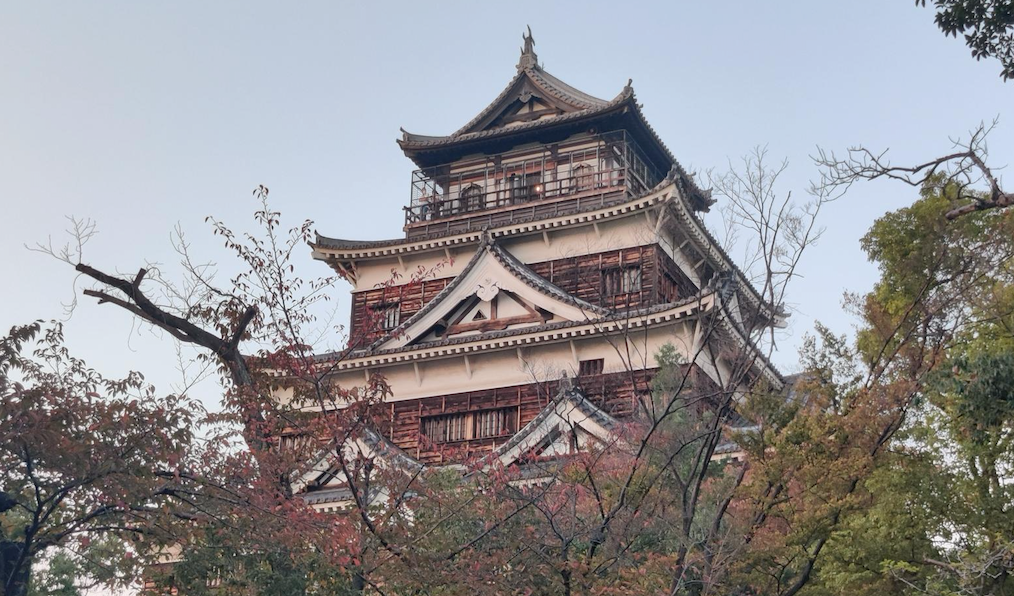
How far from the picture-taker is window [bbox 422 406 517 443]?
25672 mm

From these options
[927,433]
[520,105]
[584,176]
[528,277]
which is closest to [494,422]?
[528,277]

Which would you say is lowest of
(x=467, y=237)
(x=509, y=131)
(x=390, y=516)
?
(x=390, y=516)

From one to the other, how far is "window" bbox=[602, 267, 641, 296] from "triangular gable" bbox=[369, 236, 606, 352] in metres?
1.56

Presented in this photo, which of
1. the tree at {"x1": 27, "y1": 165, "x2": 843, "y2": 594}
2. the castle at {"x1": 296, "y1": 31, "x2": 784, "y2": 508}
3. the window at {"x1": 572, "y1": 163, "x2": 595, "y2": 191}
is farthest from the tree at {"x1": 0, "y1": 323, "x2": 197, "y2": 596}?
the window at {"x1": 572, "y1": 163, "x2": 595, "y2": 191}

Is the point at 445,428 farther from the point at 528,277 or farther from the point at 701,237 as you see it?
the point at 701,237

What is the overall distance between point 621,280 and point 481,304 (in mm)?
3432

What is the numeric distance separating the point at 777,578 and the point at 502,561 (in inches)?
149

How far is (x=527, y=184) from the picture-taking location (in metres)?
30.0

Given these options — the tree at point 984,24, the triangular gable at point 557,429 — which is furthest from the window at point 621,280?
the tree at point 984,24

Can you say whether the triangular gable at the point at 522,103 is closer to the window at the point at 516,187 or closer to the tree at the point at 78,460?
the window at the point at 516,187

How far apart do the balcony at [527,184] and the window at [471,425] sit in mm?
4953

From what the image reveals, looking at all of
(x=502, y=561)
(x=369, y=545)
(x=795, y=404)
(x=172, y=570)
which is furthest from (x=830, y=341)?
(x=172, y=570)

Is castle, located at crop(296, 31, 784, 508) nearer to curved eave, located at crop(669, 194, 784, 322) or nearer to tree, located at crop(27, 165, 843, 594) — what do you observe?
curved eave, located at crop(669, 194, 784, 322)

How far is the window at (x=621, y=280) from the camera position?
26.8 meters
